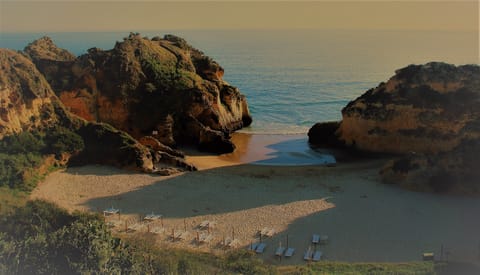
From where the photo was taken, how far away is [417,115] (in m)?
32.0

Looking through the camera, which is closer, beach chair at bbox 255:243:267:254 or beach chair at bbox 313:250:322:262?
beach chair at bbox 313:250:322:262

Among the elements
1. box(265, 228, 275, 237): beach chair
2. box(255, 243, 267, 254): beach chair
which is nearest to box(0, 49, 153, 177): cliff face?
box(265, 228, 275, 237): beach chair

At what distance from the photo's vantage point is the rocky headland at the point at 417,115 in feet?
99.5

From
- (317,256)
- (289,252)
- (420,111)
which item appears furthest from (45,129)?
(420,111)

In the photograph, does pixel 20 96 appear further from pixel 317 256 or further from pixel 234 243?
pixel 317 256

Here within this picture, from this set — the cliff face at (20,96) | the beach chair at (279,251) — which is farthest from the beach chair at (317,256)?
the cliff face at (20,96)

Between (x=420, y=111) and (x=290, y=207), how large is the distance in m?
14.5

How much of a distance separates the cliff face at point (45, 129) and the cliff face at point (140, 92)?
5982 millimetres

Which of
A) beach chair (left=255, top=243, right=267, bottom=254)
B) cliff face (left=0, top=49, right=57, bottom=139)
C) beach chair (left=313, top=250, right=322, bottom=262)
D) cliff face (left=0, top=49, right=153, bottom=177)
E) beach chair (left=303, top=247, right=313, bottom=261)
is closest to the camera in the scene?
beach chair (left=313, top=250, right=322, bottom=262)

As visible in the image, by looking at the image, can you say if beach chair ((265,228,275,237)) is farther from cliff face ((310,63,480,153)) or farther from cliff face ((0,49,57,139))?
cliff face ((310,63,480,153))

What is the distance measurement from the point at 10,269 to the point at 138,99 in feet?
82.2

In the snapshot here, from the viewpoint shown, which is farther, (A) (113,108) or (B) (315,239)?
(A) (113,108)

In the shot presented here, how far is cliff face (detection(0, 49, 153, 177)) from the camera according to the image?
25.7 metres

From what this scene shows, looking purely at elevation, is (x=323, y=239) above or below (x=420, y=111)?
below
